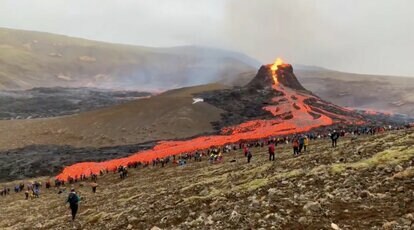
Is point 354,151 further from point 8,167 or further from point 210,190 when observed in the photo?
point 8,167

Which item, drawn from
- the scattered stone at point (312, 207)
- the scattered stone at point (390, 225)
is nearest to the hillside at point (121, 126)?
the scattered stone at point (312, 207)

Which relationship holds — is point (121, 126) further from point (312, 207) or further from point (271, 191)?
point (312, 207)

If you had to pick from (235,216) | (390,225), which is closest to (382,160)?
(235,216)

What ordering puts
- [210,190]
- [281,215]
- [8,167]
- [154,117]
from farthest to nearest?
[154,117]
[8,167]
[210,190]
[281,215]

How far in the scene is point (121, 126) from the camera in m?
124

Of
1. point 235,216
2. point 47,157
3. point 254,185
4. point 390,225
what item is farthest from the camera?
point 47,157

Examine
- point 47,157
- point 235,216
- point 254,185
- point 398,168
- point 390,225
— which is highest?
point 398,168

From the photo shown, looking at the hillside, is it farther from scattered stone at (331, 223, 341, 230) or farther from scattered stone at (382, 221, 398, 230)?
scattered stone at (382, 221, 398, 230)

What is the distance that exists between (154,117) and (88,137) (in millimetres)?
19772

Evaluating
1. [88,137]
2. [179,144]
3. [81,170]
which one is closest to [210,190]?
[81,170]

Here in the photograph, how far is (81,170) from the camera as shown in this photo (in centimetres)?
8675

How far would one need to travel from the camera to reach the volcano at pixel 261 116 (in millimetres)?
93188

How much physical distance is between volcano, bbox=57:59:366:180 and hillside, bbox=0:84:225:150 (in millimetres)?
7099

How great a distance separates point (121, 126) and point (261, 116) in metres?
38.4
